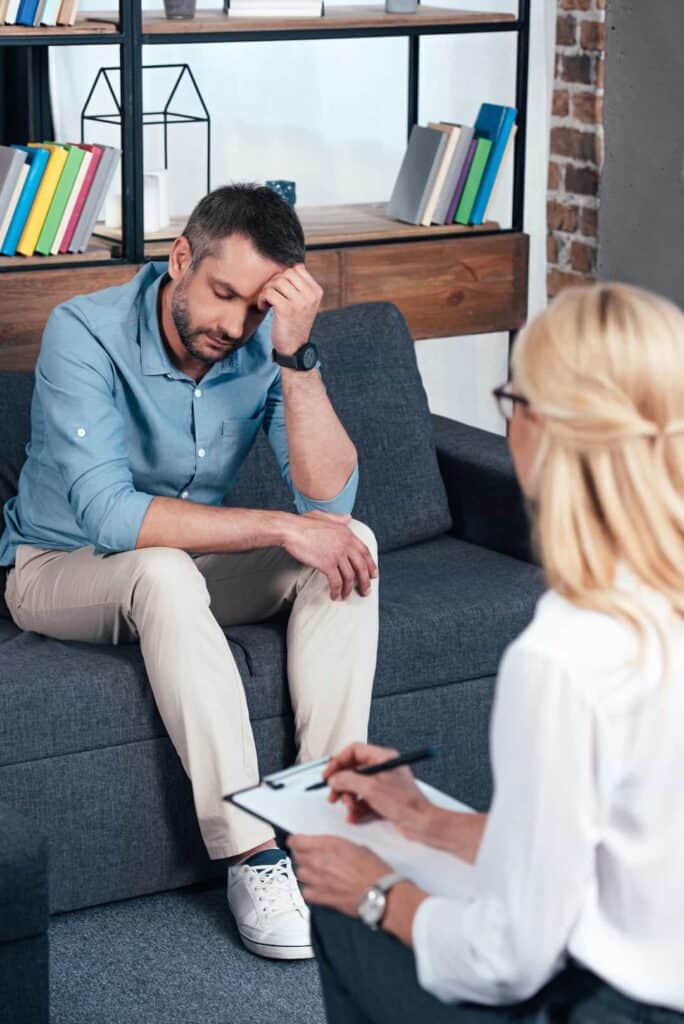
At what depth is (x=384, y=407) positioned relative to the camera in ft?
9.86

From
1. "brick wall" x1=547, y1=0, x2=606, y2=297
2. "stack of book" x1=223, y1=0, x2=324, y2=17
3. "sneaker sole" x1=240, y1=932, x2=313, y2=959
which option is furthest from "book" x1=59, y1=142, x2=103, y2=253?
"brick wall" x1=547, y1=0, x2=606, y2=297

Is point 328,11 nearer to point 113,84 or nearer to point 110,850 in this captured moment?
point 113,84

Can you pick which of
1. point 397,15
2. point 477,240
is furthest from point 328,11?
point 477,240

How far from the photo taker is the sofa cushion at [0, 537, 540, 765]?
2281 mm

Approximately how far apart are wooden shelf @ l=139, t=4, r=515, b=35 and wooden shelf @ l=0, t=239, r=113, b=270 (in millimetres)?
458

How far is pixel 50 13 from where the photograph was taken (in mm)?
3162

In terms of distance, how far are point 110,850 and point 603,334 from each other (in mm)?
1423

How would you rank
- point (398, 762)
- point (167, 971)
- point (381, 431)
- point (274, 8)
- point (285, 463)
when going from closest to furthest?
point (398, 762), point (167, 971), point (285, 463), point (381, 431), point (274, 8)

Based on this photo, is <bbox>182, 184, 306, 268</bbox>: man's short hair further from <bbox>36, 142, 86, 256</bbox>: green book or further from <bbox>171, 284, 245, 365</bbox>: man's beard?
<bbox>36, 142, 86, 256</bbox>: green book

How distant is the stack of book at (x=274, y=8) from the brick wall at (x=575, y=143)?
3.82 feet

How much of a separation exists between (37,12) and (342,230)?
2.92ft

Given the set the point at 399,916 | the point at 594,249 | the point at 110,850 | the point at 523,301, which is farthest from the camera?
the point at 594,249

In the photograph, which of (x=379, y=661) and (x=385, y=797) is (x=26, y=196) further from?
(x=385, y=797)

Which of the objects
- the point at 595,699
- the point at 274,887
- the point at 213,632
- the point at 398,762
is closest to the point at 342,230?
the point at 213,632
